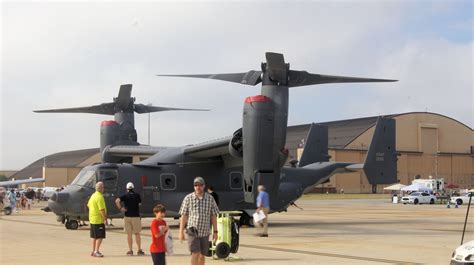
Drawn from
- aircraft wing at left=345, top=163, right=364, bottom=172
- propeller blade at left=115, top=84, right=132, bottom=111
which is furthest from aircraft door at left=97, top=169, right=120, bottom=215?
aircraft wing at left=345, top=163, right=364, bottom=172

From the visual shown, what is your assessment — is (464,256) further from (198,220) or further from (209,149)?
(209,149)

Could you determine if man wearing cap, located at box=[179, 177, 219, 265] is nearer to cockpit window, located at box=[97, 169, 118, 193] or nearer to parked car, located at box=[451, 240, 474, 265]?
parked car, located at box=[451, 240, 474, 265]

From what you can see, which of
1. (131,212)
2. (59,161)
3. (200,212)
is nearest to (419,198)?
(131,212)

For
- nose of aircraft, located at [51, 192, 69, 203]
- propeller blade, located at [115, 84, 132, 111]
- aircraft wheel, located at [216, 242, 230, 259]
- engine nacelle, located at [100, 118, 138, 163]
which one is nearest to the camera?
aircraft wheel, located at [216, 242, 230, 259]

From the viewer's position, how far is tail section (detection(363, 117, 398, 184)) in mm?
25688

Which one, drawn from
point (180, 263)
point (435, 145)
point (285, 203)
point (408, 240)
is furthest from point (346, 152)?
point (180, 263)

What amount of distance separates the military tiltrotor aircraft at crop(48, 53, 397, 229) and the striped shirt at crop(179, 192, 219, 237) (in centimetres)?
874

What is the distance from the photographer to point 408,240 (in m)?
18.3

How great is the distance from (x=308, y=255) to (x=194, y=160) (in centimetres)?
1091

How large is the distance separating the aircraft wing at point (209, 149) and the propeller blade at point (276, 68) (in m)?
3.11

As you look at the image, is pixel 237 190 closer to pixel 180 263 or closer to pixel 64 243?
pixel 64 243

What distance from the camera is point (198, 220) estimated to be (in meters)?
10.2

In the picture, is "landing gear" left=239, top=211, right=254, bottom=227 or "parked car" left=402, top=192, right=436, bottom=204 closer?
"landing gear" left=239, top=211, right=254, bottom=227

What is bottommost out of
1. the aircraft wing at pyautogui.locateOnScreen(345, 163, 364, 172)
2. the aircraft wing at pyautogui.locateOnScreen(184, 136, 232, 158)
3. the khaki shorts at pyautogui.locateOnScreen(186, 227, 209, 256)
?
the khaki shorts at pyautogui.locateOnScreen(186, 227, 209, 256)
